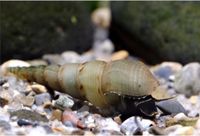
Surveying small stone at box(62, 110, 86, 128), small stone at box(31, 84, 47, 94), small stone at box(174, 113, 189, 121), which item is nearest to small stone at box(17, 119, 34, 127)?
small stone at box(62, 110, 86, 128)

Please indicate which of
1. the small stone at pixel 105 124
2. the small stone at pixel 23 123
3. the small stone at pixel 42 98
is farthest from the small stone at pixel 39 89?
the small stone at pixel 23 123

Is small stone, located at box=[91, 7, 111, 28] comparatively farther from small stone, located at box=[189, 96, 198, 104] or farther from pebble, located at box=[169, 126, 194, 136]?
pebble, located at box=[169, 126, 194, 136]

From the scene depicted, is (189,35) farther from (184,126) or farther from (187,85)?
(184,126)

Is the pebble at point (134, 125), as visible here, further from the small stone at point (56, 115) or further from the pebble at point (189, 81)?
the pebble at point (189, 81)

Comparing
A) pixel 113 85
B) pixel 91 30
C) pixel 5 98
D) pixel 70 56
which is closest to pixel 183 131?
pixel 113 85

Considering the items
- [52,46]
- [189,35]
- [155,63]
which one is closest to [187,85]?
[189,35]
